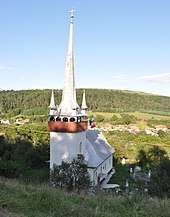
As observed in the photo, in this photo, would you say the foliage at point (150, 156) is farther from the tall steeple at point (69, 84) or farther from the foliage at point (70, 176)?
the foliage at point (70, 176)

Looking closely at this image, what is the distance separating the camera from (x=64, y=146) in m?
23.3

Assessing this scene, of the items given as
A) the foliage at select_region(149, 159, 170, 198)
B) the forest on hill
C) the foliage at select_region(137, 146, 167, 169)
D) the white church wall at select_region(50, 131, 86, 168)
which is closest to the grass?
the foliage at select_region(149, 159, 170, 198)

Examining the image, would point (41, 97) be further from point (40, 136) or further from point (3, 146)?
point (3, 146)

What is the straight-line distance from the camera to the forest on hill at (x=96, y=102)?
94.1 m

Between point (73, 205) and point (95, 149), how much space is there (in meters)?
22.2

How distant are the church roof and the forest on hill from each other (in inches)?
2043

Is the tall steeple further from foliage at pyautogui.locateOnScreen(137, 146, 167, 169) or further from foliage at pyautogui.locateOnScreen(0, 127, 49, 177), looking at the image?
foliage at pyautogui.locateOnScreen(137, 146, 167, 169)

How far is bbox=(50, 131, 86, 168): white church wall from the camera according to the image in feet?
75.8

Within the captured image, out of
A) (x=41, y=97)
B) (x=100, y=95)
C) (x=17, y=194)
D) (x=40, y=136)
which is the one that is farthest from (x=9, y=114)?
(x=17, y=194)

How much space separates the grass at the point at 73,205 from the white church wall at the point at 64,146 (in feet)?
49.6

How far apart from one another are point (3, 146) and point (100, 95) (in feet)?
245

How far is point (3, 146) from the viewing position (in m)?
37.1

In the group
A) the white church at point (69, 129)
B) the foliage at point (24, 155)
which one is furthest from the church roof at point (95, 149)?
the foliage at point (24, 155)

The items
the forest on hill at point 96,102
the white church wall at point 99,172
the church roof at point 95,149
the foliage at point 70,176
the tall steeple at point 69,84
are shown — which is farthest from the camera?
the forest on hill at point 96,102
